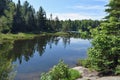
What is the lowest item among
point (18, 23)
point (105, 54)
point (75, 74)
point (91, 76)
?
point (18, 23)

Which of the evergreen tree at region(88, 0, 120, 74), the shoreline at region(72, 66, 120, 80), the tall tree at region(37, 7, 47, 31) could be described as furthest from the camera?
the tall tree at region(37, 7, 47, 31)

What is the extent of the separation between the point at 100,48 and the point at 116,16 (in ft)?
16.5

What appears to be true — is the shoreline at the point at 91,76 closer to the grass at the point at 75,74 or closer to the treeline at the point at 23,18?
the grass at the point at 75,74

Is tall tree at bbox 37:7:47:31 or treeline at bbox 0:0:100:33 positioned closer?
treeline at bbox 0:0:100:33

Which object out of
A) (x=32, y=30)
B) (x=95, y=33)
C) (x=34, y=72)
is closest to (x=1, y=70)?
(x=95, y=33)

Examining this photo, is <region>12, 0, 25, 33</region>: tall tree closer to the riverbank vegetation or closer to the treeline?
the treeline

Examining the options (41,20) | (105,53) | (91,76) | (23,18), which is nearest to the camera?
(91,76)

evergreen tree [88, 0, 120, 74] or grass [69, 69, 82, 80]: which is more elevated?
evergreen tree [88, 0, 120, 74]

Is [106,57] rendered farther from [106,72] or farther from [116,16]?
[116,16]

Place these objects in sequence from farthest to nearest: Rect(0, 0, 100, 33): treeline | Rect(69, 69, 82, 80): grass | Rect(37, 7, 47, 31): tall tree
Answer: Rect(37, 7, 47, 31): tall tree < Rect(0, 0, 100, 33): treeline < Rect(69, 69, 82, 80): grass

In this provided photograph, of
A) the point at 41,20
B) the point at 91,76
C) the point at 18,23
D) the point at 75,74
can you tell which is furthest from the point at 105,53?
the point at 41,20

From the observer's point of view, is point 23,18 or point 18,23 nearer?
point 18,23

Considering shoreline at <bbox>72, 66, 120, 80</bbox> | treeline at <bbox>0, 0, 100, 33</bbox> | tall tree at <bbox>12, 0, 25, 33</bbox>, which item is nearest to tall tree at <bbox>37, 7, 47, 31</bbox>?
treeline at <bbox>0, 0, 100, 33</bbox>

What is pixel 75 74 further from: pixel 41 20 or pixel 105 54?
pixel 41 20
